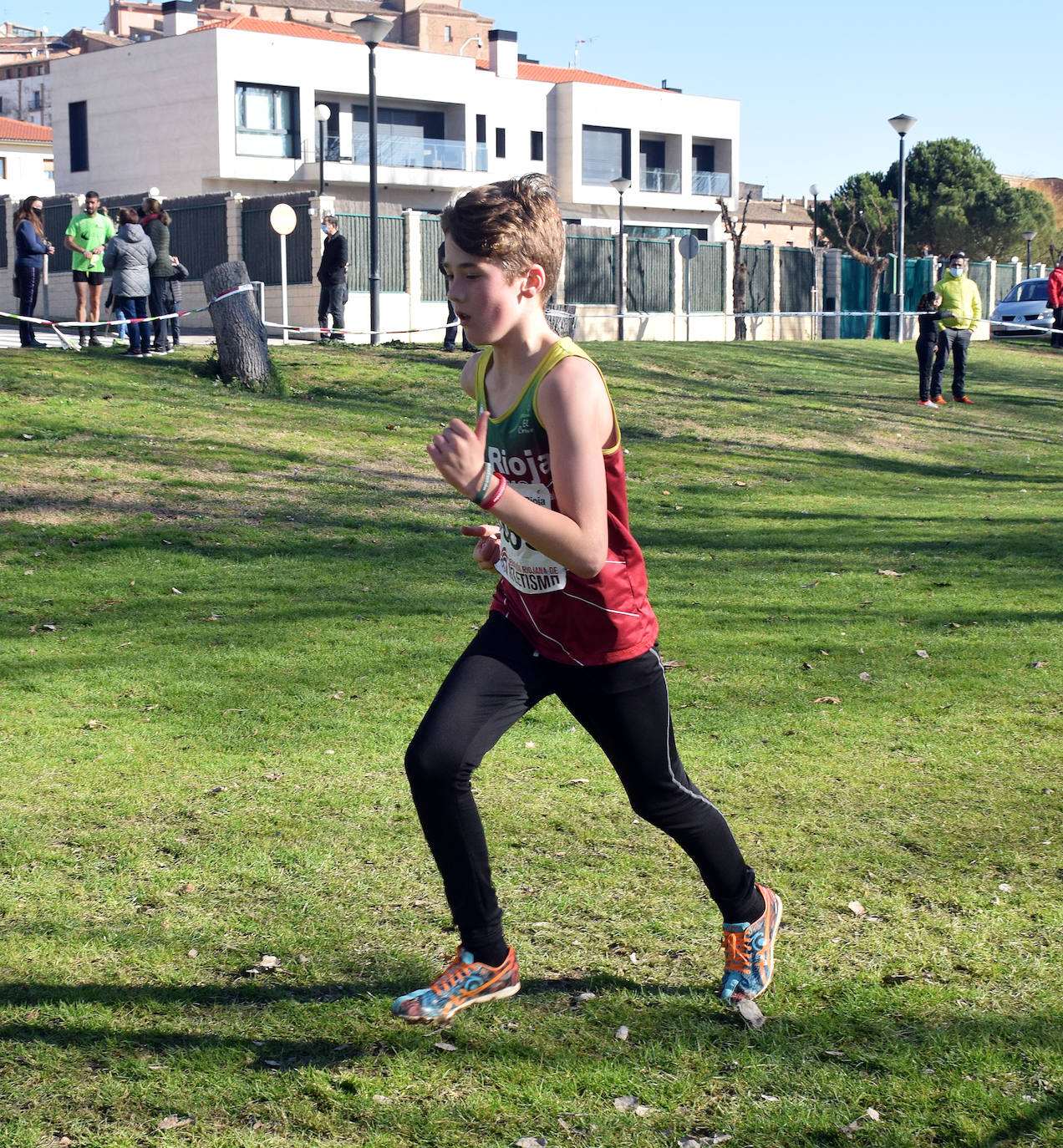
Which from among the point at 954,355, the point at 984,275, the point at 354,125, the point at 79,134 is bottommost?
the point at 954,355

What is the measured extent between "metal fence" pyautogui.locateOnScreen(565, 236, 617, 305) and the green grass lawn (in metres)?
27.2

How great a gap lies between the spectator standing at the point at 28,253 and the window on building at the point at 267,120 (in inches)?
1302

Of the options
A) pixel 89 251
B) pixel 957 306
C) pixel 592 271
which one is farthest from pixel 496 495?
pixel 592 271

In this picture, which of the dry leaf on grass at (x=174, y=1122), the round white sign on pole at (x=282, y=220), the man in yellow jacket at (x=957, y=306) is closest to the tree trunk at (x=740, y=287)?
the round white sign on pole at (x=282, y=220)

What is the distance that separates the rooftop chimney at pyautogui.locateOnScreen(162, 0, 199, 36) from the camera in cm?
5669

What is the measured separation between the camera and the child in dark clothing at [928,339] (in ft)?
61.6

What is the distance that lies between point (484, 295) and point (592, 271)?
36.0 meters

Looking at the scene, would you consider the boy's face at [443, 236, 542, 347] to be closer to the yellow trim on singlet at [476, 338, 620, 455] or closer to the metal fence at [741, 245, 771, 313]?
the yellow trim on singlet at [476, 338, 620, 455]

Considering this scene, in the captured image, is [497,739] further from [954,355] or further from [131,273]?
[954,355]

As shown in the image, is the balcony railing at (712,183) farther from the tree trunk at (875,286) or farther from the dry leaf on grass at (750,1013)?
the dry leaf on grass at (750,1013)

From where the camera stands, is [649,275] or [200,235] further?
[649,275]

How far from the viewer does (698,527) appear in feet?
40.3

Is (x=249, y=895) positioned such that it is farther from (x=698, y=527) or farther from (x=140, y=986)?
(x=698, y=527)

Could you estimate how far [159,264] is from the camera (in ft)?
63.9
